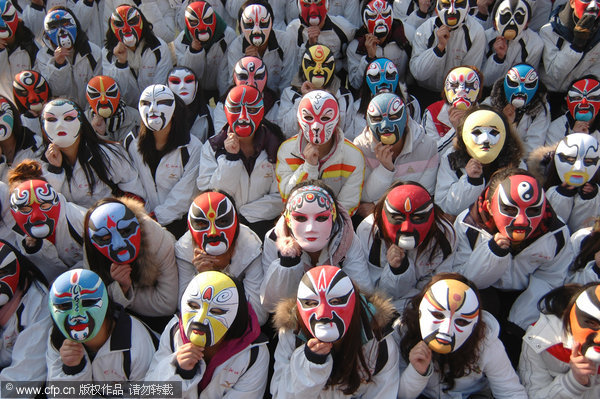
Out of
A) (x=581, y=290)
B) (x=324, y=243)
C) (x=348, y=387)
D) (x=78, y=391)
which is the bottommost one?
(x=78, y=391)

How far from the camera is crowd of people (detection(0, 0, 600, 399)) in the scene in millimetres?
3266

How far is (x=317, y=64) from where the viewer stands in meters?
5.53

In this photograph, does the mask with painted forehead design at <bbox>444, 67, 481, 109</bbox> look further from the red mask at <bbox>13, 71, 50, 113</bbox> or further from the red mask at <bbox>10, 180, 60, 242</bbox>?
the red mask at <bbox>13, 71, 50, 113</bbox>

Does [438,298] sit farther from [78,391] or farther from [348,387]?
[78,391]

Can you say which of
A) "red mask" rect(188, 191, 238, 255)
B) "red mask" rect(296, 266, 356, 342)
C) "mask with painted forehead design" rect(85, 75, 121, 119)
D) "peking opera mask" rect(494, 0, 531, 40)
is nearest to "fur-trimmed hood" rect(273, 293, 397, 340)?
"red mask" rect(296, 266, 356, 342)

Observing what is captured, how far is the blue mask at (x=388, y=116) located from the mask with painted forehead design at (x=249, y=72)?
1334 millimetres

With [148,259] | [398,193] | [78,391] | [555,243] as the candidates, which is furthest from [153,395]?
[555,243]

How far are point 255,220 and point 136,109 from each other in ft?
7.27

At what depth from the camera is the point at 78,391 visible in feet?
10.9

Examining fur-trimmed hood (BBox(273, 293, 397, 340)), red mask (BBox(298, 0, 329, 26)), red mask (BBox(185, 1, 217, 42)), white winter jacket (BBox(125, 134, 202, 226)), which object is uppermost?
red mask (BBox(298, 0, 329, 26))

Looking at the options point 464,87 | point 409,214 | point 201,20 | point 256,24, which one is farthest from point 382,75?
point 409,214

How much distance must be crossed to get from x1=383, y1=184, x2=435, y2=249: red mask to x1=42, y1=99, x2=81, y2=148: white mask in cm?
273

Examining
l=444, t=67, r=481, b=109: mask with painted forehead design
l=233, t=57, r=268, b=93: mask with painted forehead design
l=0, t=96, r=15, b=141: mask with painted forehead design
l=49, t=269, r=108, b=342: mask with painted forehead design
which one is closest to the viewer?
l=49, t=269, r=108, b=342: mask with painted forehead design

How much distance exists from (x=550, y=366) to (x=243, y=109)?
3.04 meters
